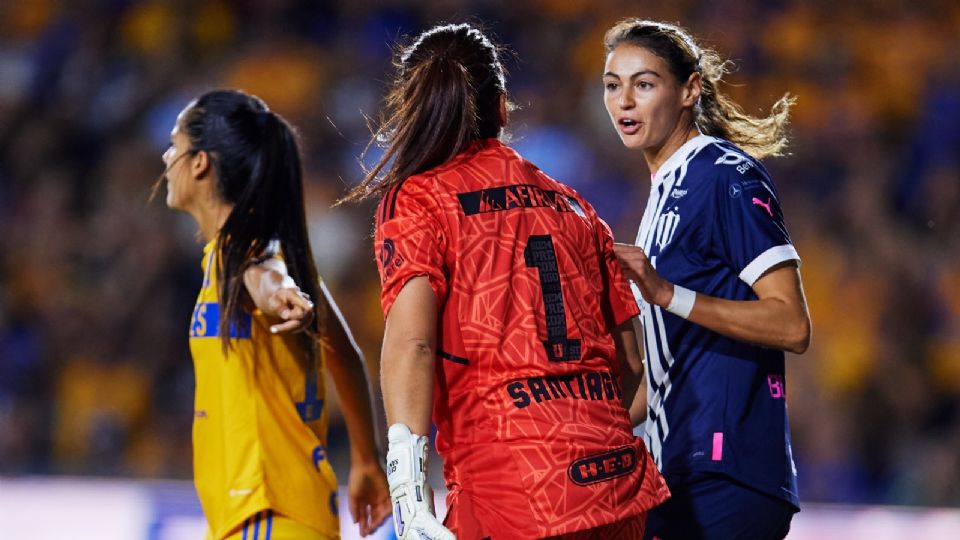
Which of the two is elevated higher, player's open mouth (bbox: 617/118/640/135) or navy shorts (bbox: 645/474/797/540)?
player's open mouth (bbox: 617/118/640/135)

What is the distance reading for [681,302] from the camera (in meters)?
3.05

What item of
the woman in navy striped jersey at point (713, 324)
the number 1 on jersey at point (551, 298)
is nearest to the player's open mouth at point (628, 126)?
the woman in navy striped jersey at point (713, 324)

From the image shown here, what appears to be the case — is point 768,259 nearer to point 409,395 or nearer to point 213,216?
point 409,395

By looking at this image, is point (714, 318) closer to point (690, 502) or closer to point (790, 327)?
point (790, 327)

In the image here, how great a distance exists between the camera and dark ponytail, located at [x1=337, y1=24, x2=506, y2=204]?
2.72 m

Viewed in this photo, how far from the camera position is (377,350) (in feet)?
27.2

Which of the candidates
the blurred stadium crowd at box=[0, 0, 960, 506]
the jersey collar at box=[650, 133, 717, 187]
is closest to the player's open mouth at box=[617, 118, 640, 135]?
the jersey collar at box=[650, 133, 717, 187]

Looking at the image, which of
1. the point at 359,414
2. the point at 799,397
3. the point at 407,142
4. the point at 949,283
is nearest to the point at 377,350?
the point at 799,397

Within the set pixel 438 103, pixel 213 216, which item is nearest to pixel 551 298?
pixel 438 103

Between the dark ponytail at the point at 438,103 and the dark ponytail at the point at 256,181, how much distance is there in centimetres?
98

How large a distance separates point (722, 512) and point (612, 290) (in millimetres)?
724

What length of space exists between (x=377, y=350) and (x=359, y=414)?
14.5 ft

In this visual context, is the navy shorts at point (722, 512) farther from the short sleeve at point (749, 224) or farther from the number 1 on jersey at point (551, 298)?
the number 1 on jersey at point (551, 298)

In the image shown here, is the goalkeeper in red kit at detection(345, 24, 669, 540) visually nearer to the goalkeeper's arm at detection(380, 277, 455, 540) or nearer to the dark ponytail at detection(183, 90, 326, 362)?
the goalkeeper's arm at detection(380, 277, 455, 540)
